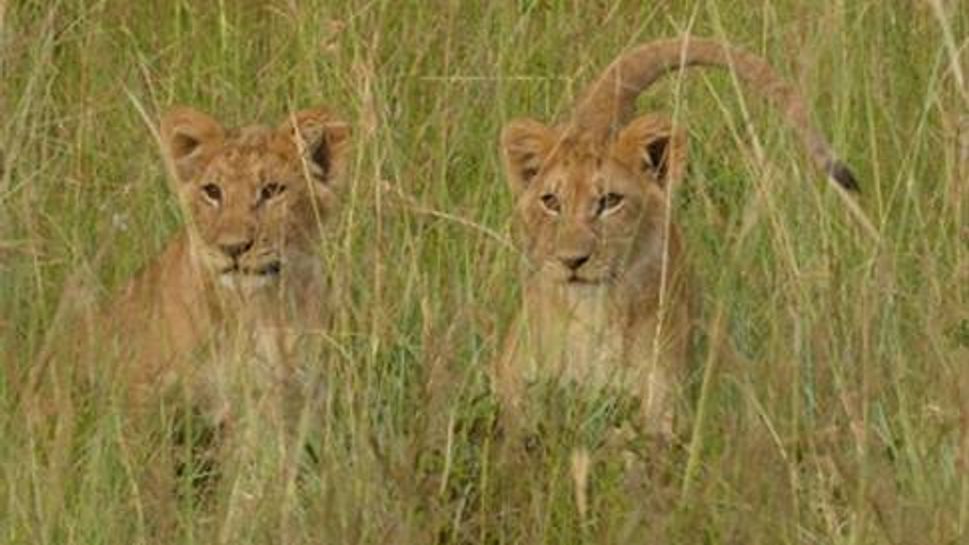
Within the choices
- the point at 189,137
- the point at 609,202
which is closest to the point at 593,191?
the point at 609,202

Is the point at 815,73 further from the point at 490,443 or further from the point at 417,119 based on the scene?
the point at 490,443

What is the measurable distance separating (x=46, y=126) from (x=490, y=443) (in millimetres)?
1802

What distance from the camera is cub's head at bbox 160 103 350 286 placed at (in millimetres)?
5824

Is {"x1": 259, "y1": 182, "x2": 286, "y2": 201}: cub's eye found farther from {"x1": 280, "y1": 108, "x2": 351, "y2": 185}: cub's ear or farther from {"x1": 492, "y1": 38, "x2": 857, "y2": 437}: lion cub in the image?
{"x1": 492, "y1": 38, "x2": 857, "y2": 437}: lion cub

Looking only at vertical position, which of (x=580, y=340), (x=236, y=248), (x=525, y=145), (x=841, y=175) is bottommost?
(x=580, y=340)

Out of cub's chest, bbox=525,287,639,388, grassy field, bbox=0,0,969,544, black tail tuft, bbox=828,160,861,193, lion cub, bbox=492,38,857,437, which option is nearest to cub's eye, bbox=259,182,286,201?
grassy field, bbox=0,0,969,544

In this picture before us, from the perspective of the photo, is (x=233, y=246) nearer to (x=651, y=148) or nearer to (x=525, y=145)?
(x=525, y=145)

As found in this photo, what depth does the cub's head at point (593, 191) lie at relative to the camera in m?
5.94

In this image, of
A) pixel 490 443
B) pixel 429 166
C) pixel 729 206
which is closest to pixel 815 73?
pixel 729 206

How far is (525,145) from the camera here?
6094 mm

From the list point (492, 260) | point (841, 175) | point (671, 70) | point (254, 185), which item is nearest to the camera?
point (841, 175)

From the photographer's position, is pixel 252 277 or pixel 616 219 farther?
pixel 616 219

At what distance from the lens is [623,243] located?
603cm

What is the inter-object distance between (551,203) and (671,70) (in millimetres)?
415
